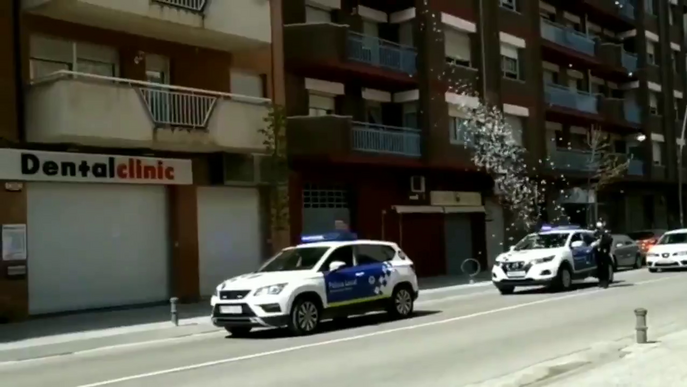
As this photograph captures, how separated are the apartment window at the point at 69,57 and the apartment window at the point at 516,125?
18549mm

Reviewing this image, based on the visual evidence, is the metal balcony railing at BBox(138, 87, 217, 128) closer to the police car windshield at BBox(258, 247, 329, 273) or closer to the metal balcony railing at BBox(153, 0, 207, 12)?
the metal balcony railing at BBox(153, 0, 207, 12)

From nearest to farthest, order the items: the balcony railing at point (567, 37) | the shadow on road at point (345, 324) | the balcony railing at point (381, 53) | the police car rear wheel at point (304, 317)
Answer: the police car rear wheel at point (304, 317) < the shadow on road at point (345, 324) < the balcony railing at point (381, 53) < the balcony railing at point (567, 37)

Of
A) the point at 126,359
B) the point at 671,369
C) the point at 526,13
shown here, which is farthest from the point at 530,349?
the point at 526,13

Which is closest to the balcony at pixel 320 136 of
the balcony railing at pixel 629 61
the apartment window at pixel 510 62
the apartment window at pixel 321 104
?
the apartment window at pixel 321 104

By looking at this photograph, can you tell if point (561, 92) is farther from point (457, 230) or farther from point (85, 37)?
point (85, 37)

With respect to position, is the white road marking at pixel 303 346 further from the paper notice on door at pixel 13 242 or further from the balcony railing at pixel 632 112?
the balcony railing at pixel 632 112

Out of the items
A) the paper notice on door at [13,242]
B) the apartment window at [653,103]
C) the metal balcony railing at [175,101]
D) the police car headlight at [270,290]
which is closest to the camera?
the police car headlight at [270,290]

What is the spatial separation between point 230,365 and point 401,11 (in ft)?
71.3

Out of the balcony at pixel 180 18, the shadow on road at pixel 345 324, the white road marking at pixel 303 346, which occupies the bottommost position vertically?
the shadow on road at pixel 345 324

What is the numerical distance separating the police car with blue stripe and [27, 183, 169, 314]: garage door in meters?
8.56

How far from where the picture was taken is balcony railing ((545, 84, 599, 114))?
39781mm

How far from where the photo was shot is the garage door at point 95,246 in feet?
65.2

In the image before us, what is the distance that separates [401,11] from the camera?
31750 mm

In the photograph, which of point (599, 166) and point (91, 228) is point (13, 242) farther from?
point (599, 166)
